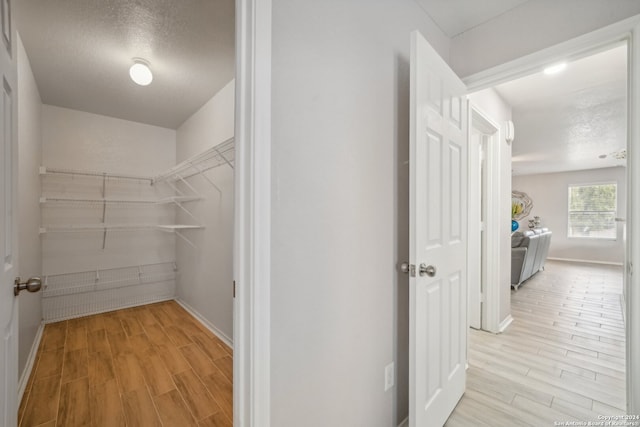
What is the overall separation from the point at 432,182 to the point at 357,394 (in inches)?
41.0

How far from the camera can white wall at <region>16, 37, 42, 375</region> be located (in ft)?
6.49

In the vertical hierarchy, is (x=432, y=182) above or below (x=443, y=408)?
above

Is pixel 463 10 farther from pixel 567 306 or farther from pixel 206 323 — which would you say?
pixel 567 306

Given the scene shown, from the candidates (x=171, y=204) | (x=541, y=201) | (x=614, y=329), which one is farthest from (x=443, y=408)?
(x=541, y=201)

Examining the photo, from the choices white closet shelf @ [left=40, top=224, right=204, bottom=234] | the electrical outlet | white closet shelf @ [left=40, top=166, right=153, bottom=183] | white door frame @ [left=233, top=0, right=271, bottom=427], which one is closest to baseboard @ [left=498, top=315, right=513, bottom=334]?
the electrical outlet

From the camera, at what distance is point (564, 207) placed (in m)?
7.10

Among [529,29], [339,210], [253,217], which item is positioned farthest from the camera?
[529,29]

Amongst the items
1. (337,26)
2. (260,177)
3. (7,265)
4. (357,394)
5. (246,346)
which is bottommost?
(357,394)

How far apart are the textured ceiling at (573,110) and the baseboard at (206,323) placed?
369cm

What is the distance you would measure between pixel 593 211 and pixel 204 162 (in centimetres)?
901

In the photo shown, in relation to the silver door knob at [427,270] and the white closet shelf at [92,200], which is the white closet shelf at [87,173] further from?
the silver door knob at [427,270]

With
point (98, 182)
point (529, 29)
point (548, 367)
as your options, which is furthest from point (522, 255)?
point (98, 182)

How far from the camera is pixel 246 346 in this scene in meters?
0.85

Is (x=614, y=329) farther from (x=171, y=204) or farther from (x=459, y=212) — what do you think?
(x=171, y=204)
